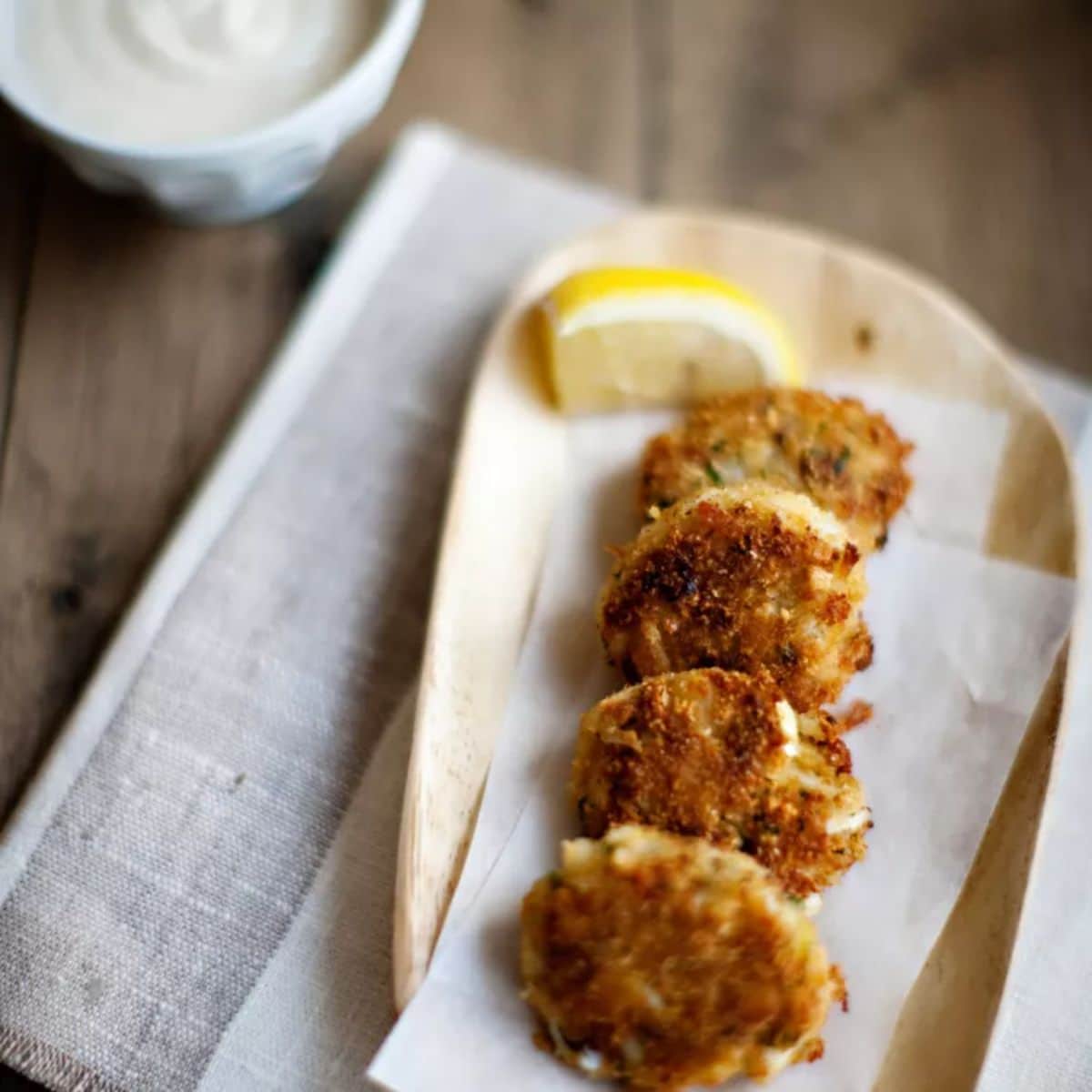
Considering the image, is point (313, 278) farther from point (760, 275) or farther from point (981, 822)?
point (981, 822)

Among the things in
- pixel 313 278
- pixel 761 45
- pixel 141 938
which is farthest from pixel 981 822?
pixel 761 45

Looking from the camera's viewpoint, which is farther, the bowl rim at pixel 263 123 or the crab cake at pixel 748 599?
the bowl rim at pixel 263 123

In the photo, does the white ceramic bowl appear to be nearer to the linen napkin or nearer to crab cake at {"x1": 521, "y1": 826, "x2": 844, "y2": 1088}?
the linen napkin

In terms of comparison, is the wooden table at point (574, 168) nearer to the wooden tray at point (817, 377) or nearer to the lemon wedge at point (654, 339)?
→ the wooden tray at point (817, 377)

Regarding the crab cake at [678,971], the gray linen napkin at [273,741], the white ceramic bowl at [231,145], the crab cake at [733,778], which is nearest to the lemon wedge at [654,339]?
the gray linen napkin at [273,741]

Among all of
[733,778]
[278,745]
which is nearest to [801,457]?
[733,778]

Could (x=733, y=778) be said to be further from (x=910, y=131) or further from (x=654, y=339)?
(x=910, y=131)
